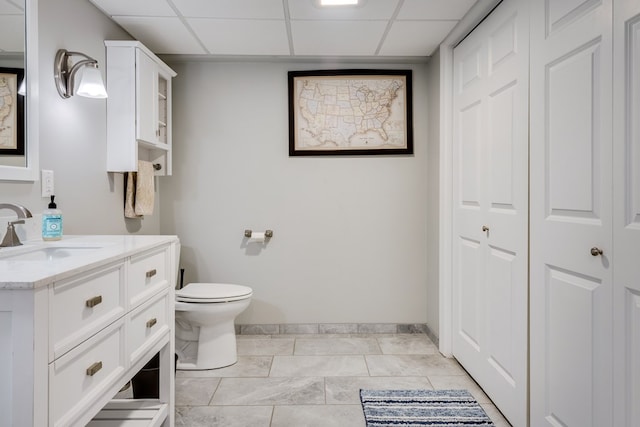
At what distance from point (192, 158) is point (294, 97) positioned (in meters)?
0.91

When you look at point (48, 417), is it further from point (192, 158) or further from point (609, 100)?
point (192, 158)

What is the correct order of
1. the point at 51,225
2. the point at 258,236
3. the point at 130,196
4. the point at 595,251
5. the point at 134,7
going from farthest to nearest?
the point at 258,236 < the point at 130,196 < the point at 134,7 < the point at 51,225 < the point at 595,251

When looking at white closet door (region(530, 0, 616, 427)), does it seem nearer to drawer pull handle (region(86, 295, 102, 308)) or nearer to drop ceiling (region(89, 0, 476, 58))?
drop ceiling (region(89, 0, 476, 58))

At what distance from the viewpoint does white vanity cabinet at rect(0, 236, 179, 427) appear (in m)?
0.95

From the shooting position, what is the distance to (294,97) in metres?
3.20

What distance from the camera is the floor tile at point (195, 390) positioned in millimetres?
2217

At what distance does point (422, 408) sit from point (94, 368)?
5.06 feet

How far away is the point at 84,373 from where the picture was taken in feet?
3.91

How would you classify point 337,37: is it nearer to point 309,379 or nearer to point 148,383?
point 309,379

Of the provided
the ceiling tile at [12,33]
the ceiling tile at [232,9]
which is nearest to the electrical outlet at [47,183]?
the ceiling tile at [12,33]

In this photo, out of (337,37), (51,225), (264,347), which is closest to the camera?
(51,225)

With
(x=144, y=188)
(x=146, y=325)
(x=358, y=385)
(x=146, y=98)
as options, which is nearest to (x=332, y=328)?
(x=358, y=385)

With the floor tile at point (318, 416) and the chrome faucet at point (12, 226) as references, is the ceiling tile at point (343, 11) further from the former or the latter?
the floor tile at point (318, 416)

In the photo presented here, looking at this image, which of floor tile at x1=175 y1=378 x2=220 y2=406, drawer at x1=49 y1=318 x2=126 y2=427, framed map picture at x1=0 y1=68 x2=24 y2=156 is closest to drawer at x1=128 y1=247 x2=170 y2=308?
drawer at x1=49 y1=318 x2=126 y2=427
